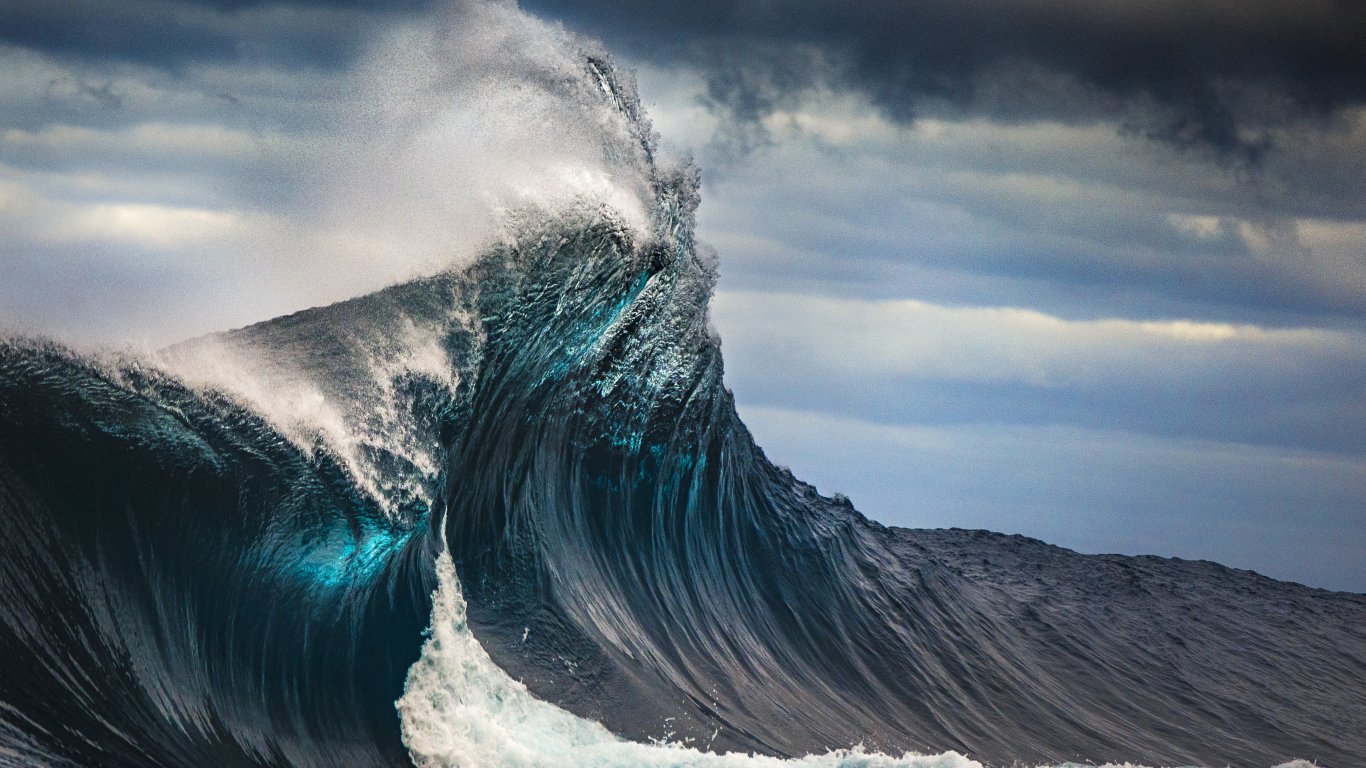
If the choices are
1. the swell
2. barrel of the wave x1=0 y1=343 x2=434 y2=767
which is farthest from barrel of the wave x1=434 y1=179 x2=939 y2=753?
barrel of the wave x1=0 y1=343 x2=434 y2=767

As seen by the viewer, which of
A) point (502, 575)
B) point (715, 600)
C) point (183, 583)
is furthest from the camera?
point (715, 600)

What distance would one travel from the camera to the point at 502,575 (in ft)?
31.9

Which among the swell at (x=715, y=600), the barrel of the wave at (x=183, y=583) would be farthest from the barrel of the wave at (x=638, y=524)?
the barrel of the wave at (x=183, y=583)

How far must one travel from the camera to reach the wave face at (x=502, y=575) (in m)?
6.88

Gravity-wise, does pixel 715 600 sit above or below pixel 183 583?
above

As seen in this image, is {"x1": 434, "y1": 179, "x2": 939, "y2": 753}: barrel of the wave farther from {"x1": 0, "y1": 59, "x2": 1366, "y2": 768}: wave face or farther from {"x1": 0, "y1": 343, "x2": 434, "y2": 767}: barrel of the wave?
{"x1": 0, "y1": 343, "x2": 434, "y2": 767}: barrel of the wave

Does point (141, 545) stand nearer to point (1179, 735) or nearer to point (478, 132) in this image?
point (478, 132)

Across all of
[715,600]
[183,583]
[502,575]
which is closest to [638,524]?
[715,600]

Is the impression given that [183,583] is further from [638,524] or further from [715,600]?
[715,600]

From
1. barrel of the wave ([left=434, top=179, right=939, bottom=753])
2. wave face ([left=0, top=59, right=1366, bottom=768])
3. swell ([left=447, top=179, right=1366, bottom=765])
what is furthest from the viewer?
swell ([left=447, top=179, right=1366, bottom=765])

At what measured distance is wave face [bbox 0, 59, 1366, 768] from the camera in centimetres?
688

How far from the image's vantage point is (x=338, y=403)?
785 centimetres

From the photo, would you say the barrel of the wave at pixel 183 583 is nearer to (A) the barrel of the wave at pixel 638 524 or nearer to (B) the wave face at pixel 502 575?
(B) the wave face at pixel 502 575

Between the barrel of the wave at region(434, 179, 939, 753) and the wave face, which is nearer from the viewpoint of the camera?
the wave face
